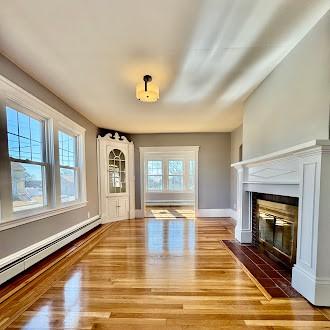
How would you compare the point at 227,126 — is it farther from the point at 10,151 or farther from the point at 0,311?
the point at 0,311

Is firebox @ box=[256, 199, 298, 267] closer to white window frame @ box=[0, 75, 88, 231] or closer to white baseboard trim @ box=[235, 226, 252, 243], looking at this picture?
white baseboard trim @ box=[235, 226, 252, 243]

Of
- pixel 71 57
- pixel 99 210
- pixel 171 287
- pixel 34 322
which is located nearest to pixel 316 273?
pixel 171 287

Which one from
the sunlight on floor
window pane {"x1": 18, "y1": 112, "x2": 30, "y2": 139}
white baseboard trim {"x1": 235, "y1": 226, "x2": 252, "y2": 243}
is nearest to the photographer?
window pane {"x1": 18, "y1": 112, "x2": 30, "y2": 139}

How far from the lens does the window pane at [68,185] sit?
344cm

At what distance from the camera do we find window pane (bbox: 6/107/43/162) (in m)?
2.30

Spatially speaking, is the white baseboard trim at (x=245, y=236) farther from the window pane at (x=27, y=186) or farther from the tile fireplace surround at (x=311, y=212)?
the window pane at (x=27, y=186)

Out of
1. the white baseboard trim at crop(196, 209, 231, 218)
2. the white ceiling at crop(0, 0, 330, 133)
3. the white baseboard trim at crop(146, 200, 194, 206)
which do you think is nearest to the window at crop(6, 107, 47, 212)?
the white ceiling at crop(0, 0, 330, 133)

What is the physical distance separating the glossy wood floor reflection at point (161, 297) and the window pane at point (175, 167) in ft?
16.3

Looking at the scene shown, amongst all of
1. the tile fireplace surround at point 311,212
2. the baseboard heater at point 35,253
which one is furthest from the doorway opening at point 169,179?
the tile fireplace surround at point 311,212

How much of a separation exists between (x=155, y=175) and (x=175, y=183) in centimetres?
89

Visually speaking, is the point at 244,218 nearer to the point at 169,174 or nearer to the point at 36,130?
the point at 36,130

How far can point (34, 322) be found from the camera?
1.55m

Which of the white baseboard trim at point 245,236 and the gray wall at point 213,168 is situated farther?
the gray wall at point 213,168

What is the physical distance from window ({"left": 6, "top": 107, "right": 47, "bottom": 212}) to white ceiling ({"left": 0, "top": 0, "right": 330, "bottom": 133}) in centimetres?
63
